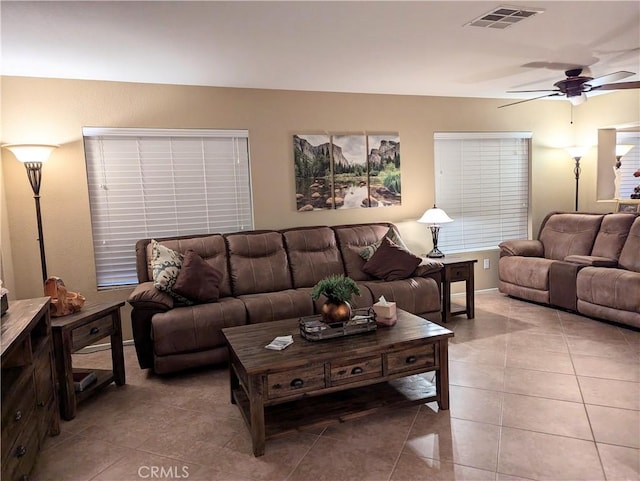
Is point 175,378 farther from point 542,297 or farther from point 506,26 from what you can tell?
point 542,297

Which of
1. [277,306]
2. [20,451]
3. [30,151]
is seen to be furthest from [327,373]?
[30,151]

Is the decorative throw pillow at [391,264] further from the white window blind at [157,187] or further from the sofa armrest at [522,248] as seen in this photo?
the sofa armrest at [522,248]

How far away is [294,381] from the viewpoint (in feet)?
7.96

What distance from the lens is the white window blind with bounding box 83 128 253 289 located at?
416cm

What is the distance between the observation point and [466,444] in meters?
2.41

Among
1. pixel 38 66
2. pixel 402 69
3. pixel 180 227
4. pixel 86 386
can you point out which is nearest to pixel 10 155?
pixel 38 66

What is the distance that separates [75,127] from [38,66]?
58cm

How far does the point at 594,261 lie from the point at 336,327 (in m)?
3.23

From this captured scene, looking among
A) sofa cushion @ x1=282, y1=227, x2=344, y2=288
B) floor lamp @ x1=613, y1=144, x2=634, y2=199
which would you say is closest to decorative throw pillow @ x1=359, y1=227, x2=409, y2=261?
sofa cushion @ x1=282, y1=227, x2=344, y2=288

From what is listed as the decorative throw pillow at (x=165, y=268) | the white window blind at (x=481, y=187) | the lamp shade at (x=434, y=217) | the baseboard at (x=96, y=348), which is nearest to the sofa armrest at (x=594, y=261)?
the white window blind at (x=481, y=187)

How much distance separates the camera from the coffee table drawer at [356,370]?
2.52m

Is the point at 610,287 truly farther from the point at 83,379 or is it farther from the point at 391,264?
the point at 83,379

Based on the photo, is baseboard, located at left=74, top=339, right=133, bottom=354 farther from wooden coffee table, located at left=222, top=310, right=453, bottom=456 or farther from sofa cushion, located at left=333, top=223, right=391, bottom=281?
sofa cushion, located at left=333, top=223, right=391, bottom=281

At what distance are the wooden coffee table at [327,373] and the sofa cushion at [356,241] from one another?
4.87 feet
